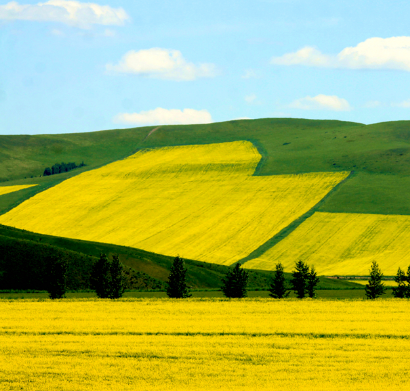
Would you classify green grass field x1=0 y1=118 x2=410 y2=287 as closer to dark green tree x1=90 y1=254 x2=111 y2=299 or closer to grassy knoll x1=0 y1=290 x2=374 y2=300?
grassy knoll x1=0 y1=290 x2=374 y2=300

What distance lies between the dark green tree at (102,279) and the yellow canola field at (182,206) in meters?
31.2

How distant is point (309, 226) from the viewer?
108m

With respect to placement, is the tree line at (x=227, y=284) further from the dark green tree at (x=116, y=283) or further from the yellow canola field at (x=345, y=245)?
the yellow canola field at (x=345, y=245)

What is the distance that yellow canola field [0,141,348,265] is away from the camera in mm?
106812

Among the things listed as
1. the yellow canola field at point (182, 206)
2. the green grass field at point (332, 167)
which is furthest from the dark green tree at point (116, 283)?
the yellow canola field at point (182, 206)

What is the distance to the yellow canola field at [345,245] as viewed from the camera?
303ft

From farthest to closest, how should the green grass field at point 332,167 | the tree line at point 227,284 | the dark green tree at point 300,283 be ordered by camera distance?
the green grass field at point 332,167
the dark green tree at point 300,283
the tree line at point 227,284

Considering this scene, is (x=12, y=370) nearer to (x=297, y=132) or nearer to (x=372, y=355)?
(x=372, y=355)

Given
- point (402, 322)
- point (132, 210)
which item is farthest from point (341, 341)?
point (132, 210)

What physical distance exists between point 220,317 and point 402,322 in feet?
37.0

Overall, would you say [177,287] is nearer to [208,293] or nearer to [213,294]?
[213,294]

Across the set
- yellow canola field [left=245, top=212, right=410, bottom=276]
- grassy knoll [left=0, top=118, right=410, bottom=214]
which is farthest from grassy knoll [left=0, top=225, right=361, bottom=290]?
grassy knoll [left=0, top=118, right=410, bottom=214]

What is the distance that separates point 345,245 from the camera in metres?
99.8

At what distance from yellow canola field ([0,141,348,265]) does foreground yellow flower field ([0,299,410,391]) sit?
172ft
